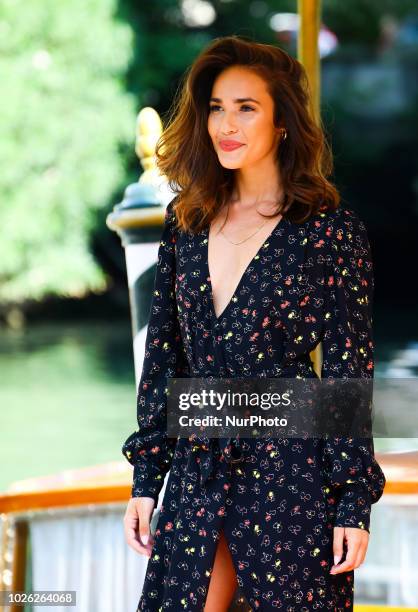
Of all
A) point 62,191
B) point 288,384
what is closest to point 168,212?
point 288,384

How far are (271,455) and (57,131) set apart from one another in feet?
54.7

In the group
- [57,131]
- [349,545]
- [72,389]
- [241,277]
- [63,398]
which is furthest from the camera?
[57,131]

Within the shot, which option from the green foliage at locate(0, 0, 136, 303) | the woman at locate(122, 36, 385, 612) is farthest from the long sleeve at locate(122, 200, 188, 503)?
the green foliage at locate(0, 0, 136, 303)

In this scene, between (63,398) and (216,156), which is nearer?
(216,156)

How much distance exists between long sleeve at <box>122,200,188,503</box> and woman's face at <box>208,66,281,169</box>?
7.9 inches

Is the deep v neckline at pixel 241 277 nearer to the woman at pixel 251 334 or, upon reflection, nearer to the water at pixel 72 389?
the woman at pixel 251 334

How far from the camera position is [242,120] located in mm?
2094

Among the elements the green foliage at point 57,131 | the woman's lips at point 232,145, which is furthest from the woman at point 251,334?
the green foliage at point 57,131

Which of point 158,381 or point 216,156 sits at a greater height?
point 216,156

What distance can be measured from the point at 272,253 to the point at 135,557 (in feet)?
4.36

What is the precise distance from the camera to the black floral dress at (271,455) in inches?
75.0

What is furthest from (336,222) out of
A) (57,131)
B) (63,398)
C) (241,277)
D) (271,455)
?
(57,131)

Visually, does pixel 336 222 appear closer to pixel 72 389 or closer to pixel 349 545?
pixel 349 545

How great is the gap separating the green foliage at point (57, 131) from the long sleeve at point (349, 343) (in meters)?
15.7
